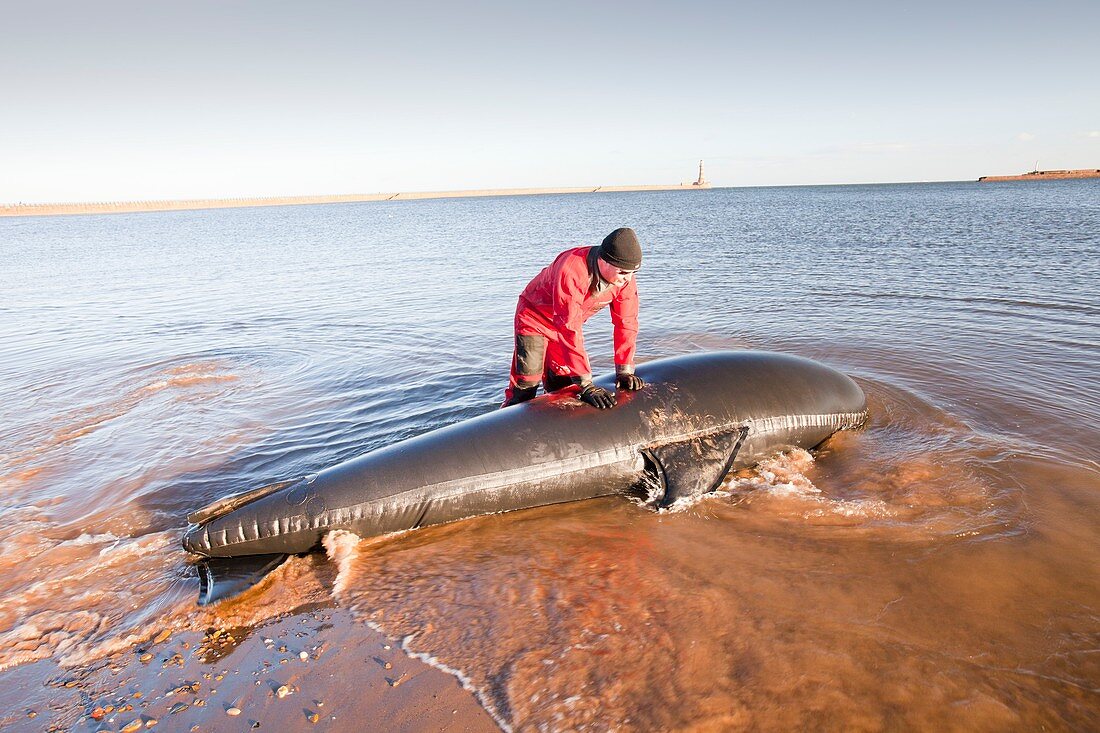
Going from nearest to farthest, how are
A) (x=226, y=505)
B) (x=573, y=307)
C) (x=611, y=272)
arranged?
(x=226, y=505), (x=611, y=272), (x=573, y=307)

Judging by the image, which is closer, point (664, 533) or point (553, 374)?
point (664, 533)

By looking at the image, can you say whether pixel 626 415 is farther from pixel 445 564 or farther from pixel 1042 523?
pixel 1042 523

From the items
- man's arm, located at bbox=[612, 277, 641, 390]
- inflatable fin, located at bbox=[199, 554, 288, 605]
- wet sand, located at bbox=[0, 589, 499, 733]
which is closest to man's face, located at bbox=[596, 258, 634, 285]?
man's arm, located at bbox=[612, 277, 641, 390]

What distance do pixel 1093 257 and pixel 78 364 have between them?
86.6 feet

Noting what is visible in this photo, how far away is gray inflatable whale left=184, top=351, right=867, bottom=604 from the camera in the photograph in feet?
14.7

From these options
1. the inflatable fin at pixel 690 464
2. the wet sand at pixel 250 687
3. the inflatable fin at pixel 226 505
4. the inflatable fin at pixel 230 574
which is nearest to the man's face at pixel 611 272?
the inflatable fin at pixel 690 464

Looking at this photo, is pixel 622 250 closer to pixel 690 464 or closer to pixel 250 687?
pixel 690 464

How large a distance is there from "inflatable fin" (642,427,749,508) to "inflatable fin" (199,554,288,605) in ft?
10.3

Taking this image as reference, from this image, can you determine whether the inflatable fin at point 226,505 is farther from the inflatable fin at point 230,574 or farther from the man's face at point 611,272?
the man's face at point 611,272

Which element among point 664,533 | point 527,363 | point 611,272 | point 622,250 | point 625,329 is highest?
point 622,250

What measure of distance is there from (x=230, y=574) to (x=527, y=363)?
10.5 feet

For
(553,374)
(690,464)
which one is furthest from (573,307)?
(690,464)

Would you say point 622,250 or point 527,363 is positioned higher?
point 622,250

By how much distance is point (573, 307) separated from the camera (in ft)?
17.7
